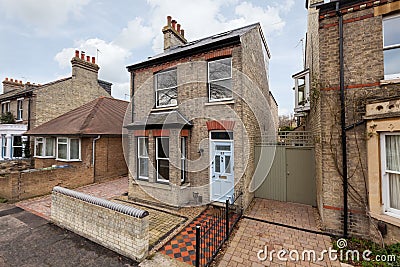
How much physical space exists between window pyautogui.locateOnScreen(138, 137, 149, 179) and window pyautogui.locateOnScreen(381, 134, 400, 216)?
8181mm

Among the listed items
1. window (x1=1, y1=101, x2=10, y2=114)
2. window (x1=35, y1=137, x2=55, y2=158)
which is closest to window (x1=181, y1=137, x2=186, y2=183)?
window (x1=35, y1=137, x2=55, y2=158)

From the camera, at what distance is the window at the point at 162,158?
8008 mm

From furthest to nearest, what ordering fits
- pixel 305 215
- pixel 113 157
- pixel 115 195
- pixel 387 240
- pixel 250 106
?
pixel 113 157 < pixel 115 195 < pixel 250 106 < pixel 305 215 < pixel 387 240

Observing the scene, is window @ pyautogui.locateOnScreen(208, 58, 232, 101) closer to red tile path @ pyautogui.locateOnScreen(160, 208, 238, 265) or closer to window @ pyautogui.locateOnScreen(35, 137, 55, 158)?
red tile path @ pyautogui.locateOnScreen(160, 208, 238, 265)

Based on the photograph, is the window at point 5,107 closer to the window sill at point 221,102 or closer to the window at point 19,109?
the window at point 19,109

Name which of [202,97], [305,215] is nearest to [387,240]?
[305,215]

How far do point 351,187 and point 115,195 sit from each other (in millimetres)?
9581

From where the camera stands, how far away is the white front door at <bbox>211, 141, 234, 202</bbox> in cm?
738

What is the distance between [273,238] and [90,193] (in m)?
8.81

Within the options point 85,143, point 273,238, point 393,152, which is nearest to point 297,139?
point 393,152

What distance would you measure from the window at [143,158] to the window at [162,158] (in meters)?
0.73

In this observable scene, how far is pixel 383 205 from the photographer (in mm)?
4656

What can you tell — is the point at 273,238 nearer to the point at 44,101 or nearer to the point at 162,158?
the point at 162,158

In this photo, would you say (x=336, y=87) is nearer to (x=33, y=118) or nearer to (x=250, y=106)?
(x=250, y=106)
